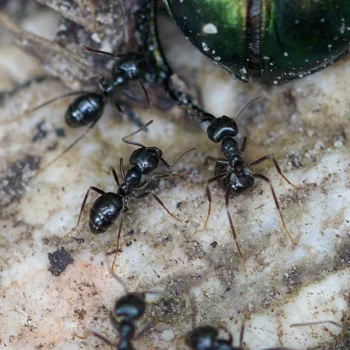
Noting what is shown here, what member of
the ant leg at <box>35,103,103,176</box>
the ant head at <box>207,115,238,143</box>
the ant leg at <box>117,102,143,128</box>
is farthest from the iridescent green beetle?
the ant leg at <box>35,103,103,176</box>

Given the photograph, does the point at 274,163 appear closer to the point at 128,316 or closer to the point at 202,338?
the point at 202,338

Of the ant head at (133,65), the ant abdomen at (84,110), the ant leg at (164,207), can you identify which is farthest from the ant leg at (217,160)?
the ant abdomen at (84,110)

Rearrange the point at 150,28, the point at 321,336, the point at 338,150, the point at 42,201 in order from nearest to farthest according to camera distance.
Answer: the point at 321,336 → the point at 338,150 → the point at 42,201 → the point at 150,28

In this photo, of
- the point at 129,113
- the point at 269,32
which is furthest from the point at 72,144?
the point at 269,32

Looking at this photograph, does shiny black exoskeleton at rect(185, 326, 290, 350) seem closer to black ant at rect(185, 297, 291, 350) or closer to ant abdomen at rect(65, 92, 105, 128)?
black ant at rect(185, 297, 291, 350)

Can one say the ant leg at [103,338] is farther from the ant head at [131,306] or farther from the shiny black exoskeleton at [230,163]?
the shiny black exoskeleton at [230,163]

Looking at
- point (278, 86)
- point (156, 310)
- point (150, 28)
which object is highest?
point (150, 28)

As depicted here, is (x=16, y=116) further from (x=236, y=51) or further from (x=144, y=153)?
(x=236, y=51)

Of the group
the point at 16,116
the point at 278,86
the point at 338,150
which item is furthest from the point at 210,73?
the point at 16,116
